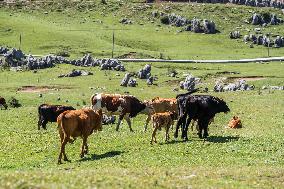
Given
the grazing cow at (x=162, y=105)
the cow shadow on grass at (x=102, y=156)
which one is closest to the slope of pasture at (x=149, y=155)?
the cow shadow on grass at (x=102, y=156)

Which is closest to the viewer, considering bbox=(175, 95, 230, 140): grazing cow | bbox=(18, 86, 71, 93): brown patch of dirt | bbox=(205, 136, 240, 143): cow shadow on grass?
bbox=(205, 136, 240, 143): cow shadow on grass

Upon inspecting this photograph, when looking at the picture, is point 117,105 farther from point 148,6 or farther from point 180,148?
point 148,6

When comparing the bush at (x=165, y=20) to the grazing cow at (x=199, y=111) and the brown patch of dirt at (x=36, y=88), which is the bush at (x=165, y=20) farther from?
the grazing cow at (x=199, y=111)

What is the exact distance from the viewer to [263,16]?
14212cm

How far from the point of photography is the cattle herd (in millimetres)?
28438

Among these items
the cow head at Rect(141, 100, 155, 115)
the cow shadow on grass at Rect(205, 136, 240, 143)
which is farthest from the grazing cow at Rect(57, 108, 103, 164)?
the cow head at Rect(141, 100, 155, 115)

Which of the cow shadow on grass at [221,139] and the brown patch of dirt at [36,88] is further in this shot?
the brown patch of dirt at [36,88]

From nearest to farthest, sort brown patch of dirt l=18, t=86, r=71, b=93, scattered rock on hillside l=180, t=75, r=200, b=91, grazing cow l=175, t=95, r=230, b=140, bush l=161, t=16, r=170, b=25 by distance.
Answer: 1. grazing cow l=175, t=95, r=230, b=140
2. brown patch of dirt l=18, t=86, r=71, b=93
3. scattered rock on hillside l=180, t=75, r=200, b=91
4. bush l=161, t=16, r=170, b=25

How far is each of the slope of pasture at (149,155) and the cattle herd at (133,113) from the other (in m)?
1.04

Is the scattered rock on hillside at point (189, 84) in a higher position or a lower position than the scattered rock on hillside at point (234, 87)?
lower

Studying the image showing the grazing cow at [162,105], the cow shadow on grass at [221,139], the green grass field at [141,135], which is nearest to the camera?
the green grass field at [141,135]

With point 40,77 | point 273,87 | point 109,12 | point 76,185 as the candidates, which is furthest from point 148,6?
point 76,185

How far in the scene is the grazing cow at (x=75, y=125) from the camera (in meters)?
A: 28.0

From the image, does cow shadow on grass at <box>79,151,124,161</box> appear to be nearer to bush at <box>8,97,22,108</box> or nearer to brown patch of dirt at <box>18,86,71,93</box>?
bush at <box>8,97,22,108</box>
